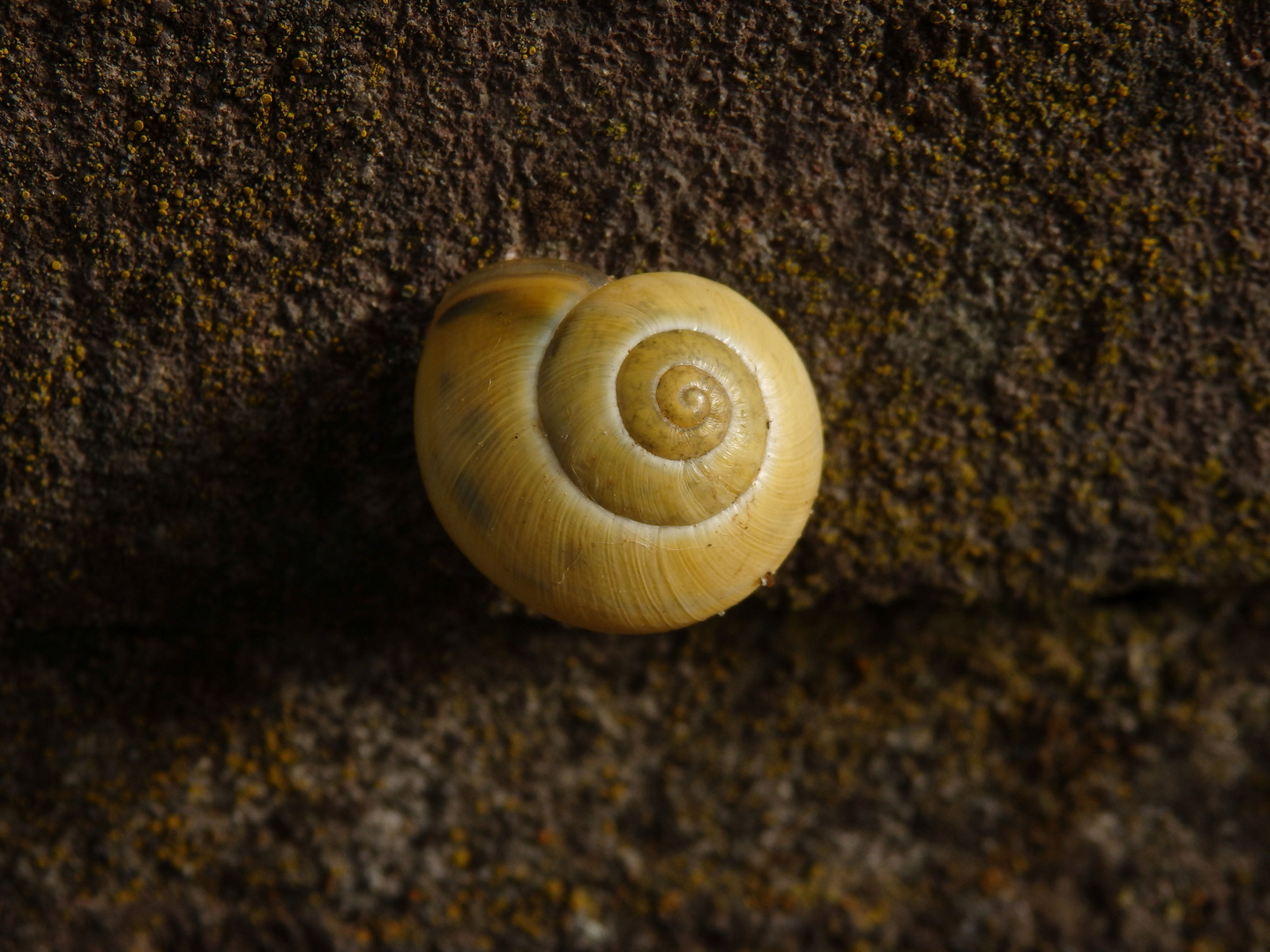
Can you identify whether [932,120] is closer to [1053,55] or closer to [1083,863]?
[1053,55]

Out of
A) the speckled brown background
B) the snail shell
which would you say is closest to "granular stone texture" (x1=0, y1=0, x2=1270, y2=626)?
the speckled brown background

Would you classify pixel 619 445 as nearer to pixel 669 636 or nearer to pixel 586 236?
pixel 586 236

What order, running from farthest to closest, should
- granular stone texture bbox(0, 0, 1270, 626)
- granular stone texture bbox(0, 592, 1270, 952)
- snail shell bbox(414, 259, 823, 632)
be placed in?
granular stone texture bbox(0, 592, 1270, 952) → granular stone texture bbox(0, 0, 1270, 626) → snail shell bbox(414, 259, 823, 632)

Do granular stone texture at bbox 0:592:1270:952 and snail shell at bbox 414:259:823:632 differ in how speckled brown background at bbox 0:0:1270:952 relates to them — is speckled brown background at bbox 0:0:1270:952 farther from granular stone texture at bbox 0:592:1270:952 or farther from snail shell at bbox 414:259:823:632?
snail shell at bbox 414:259:823:632

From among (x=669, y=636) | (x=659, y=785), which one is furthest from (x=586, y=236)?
(x=659, y=785)

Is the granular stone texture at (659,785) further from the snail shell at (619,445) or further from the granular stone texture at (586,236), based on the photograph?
the snail shell at (619,445)

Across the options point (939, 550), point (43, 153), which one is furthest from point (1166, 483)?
point (43, 153)
